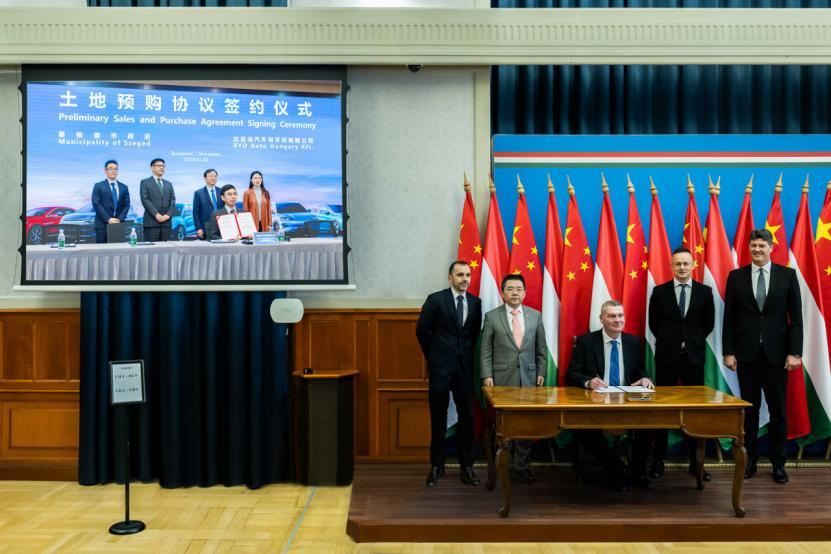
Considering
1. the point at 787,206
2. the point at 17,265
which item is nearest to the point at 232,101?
the point at 17,265

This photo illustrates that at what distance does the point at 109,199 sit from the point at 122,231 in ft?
0.87

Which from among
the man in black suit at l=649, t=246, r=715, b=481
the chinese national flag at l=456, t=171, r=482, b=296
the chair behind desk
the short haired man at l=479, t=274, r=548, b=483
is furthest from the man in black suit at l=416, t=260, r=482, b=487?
the chair behind desk

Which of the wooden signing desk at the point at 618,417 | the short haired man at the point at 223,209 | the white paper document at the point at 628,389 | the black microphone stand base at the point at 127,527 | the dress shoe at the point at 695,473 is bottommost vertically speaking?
the black microphone stand base at the point at 127,527

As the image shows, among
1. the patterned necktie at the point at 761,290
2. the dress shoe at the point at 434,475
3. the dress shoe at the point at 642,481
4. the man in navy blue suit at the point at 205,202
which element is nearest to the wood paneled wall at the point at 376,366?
the dress shoe at the point at 434,475

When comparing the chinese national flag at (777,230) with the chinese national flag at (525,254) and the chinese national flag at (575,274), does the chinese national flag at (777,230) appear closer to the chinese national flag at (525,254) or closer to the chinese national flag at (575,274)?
the chinese national flag at (575,274)

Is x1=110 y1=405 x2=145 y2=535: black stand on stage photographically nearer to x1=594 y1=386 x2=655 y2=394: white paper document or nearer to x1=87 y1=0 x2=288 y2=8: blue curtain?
x1=594 y1=386 x2=655 y2=394: white paper document

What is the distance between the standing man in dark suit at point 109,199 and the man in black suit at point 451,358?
2478 millimetres

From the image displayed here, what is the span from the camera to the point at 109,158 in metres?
5.17

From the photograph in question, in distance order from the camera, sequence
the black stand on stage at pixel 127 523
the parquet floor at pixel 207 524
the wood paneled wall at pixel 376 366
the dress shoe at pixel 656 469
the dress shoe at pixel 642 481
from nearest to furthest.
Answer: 1. the parquet floor at pixel 207 524
2. the black stand on stage at pixel 127 523
3. the dress shoe at pixel 642 481
4. the dress shoe at pixel 656 469
5. the wood paneled wall at pixel 376 366

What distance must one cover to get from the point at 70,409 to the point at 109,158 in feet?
6.62

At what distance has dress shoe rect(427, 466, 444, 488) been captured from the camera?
187 inches

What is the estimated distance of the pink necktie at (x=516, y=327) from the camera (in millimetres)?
4727

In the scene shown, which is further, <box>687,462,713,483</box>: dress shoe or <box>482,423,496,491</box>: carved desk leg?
<box>687,462,713,483</box>: dress shoe

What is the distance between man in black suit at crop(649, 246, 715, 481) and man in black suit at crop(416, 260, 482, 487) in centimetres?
136
